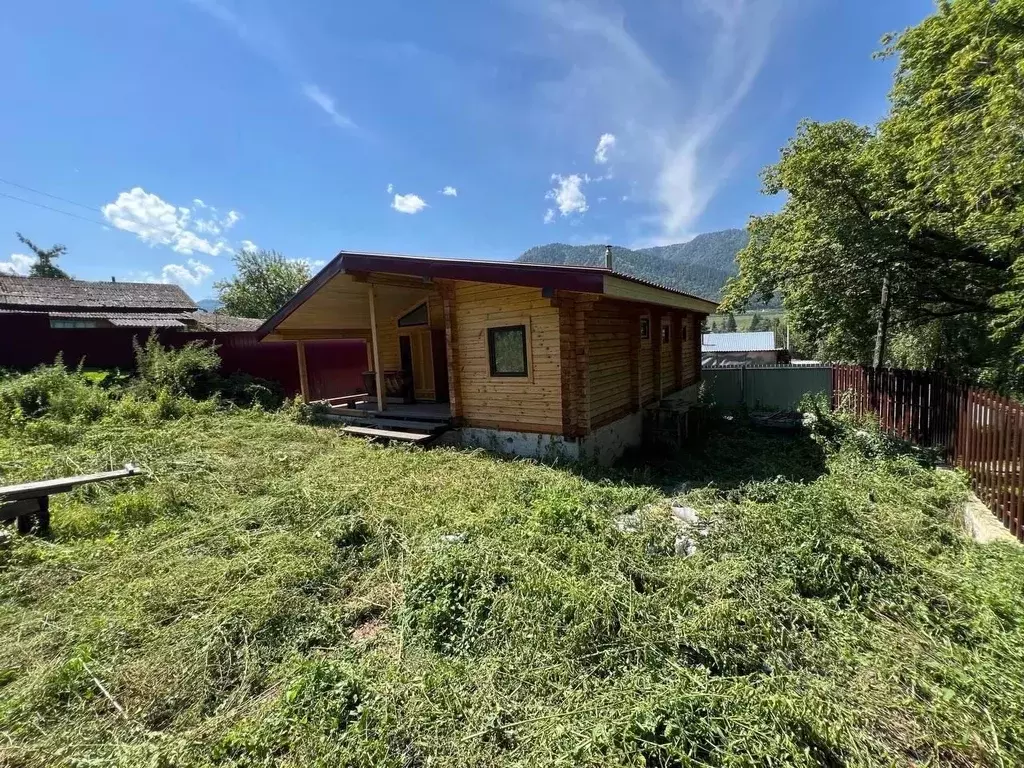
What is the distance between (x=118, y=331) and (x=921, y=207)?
58.7 ft

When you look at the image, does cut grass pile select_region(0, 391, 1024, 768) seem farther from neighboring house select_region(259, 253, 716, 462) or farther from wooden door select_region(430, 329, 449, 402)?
wooden door select_region(430, 329, 449, 402)

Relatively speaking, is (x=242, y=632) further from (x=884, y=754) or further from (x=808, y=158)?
(x=808, y=158)

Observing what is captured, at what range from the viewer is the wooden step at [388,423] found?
27.0 feet

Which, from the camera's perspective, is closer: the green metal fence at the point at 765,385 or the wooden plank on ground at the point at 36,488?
the wooden plank on ground at the point at 36,488

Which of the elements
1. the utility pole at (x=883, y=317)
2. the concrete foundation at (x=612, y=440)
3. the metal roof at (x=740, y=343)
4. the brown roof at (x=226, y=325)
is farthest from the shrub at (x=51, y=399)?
the metal roof at (x=740, y=343)

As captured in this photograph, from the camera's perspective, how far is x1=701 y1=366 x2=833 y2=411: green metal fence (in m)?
A: 12.8

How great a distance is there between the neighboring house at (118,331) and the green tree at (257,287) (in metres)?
13.4

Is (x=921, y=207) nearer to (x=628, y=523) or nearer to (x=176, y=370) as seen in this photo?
(x=628, y=523)

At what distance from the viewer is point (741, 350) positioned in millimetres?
28531

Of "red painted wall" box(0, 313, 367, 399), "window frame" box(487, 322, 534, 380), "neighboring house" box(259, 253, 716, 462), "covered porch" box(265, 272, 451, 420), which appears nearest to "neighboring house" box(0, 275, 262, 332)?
"red painted wall" box(0, 313, 367, 399)

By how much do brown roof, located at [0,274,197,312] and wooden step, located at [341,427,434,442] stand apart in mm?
17295

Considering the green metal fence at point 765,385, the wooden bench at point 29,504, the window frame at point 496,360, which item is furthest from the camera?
the green metal fence at point 765,385

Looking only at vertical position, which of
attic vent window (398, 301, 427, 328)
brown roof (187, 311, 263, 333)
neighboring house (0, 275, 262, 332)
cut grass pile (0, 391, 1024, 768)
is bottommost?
cut grass pile (0, 391, 1024, 768)

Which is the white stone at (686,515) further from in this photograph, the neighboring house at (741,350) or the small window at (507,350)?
the neighboring house at (741,350)
